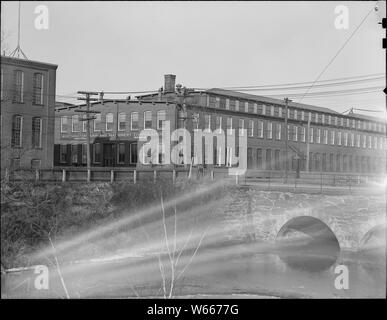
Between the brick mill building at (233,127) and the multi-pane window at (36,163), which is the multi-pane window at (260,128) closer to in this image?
the brick mill building at (233,127)

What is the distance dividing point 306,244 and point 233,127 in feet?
31.2

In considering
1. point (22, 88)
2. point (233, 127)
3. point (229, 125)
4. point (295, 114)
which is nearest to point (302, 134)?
point (295, 114)

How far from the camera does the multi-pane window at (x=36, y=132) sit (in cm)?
3111

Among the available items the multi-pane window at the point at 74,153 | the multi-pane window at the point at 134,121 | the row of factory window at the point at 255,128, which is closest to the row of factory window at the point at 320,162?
the row of factory window at the point at 255,128

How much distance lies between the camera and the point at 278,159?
40156 millimetres

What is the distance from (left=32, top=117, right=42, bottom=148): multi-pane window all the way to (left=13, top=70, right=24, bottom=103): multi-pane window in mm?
1937

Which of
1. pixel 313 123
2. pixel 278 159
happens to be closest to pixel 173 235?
pixel 278 159

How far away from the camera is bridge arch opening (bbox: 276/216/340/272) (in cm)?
2530

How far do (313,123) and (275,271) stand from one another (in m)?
21.7

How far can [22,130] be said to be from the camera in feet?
99.1

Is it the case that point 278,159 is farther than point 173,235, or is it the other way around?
point 278,159
